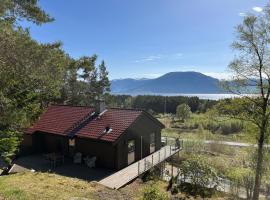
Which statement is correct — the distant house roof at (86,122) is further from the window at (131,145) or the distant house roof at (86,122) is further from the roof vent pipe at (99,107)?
the window at (131,145)

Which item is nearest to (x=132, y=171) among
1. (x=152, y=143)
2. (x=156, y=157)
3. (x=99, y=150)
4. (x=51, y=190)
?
(x=99, y=150)

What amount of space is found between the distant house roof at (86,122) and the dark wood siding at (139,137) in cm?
63

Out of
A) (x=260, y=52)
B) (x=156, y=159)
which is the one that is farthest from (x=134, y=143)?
(x=260, y=52)

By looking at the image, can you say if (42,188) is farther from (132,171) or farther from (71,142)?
(71,142)

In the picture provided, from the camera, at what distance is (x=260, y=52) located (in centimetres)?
1220

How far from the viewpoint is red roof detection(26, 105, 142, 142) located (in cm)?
1770

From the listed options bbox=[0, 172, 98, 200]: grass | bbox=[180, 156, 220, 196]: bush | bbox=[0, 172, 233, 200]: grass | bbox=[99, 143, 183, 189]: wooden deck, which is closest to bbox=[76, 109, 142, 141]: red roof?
bbox=[99, 143, 183, 189]: wooden deck

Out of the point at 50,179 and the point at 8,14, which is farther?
the point at 50,179

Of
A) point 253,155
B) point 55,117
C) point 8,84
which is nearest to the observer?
point 8,84

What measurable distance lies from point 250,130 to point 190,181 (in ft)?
15.6

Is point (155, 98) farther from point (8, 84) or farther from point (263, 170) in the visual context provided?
point (8, 84)

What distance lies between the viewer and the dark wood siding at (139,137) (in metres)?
17.4

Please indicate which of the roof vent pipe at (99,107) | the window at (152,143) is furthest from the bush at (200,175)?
the roof vent pipe at (99,107)

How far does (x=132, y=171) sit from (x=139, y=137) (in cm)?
363
